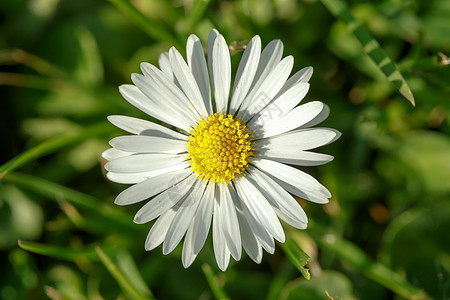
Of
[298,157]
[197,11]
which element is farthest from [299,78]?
[197,11]

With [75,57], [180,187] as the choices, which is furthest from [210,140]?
[75,57]

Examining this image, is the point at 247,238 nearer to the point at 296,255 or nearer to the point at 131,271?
the point at 296,255

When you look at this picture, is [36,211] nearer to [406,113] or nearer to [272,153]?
[272,153]

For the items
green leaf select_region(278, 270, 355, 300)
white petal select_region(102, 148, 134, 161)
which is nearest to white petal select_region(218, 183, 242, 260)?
white petal select_region(102, 148, 134, 161)

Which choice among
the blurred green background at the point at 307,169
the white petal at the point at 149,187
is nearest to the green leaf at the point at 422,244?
the blurred green background at the point at 307,169

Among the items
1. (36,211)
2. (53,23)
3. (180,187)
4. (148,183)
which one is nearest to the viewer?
(148,183)
